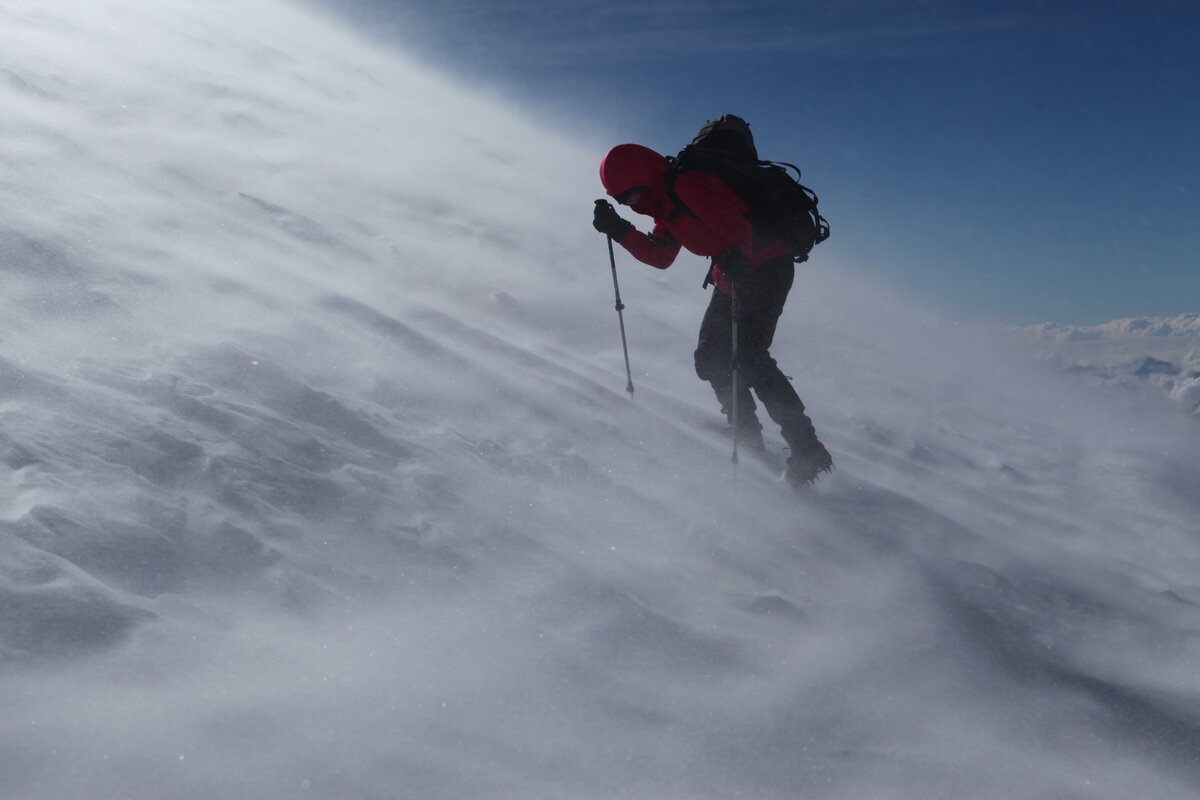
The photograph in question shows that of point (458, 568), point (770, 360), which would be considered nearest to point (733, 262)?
point (770, 360)

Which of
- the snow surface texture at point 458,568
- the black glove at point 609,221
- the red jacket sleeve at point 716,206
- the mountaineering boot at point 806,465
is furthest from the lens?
the black glove at point 609,221

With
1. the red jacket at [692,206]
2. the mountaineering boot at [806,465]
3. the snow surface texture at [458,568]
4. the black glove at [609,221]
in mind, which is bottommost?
the snow surface texture at [458,568]

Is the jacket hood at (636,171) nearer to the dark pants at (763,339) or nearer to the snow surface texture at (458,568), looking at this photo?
the dark pants at (763,339)

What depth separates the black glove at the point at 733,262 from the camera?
4.41m

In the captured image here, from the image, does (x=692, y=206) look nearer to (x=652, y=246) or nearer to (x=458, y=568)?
(x=652, y=246)

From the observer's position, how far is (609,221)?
4863 millimetres

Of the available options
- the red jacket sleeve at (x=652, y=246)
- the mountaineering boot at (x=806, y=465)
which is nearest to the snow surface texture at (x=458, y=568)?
the mountaineering boot at (x=806, y=465)

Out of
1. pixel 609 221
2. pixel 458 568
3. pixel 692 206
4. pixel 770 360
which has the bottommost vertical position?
pixel 458 568

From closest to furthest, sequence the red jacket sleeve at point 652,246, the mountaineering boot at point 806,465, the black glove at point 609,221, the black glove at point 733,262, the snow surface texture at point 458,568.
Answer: the snow surface texture at point 458,568 < the black glove at point 733,262 < the mountaineering boot at point 806,465 < the black glove at point 609,221 < the red jacket sleeve at point 652,246

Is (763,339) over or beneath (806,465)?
over

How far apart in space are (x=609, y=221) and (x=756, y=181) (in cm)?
99

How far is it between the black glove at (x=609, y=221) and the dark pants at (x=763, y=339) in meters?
0.77

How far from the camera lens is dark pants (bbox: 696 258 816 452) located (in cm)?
464

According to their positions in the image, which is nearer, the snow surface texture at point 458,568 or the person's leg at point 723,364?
the snow surface texture at point 458,568
